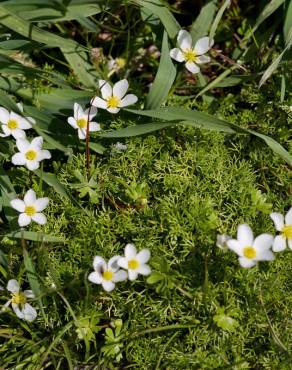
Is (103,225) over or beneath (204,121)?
beneath

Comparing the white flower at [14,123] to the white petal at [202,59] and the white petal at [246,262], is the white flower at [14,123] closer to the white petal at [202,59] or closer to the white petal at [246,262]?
the white petal at [202,59]

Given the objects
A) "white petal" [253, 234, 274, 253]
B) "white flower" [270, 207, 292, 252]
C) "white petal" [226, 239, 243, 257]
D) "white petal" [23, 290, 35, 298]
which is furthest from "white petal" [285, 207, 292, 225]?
"white petal" [23, 290, 35, 298]

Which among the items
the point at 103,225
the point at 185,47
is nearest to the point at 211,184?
the point at 103,225

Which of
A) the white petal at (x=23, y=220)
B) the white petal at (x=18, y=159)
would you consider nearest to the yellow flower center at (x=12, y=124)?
the white petal at (x=18, y=159)

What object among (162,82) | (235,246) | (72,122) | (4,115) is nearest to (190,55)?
(162,82)

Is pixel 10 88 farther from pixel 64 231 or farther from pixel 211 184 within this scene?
pixel 211 184

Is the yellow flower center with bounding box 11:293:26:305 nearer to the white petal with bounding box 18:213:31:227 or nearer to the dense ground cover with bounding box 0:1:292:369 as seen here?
the dense ground cover with bounding box 0:1:292:369

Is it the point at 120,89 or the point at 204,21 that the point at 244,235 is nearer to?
the point at 120,89

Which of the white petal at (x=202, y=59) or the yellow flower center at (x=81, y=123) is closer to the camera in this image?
the yellow flower center at (x=81, y=123)
